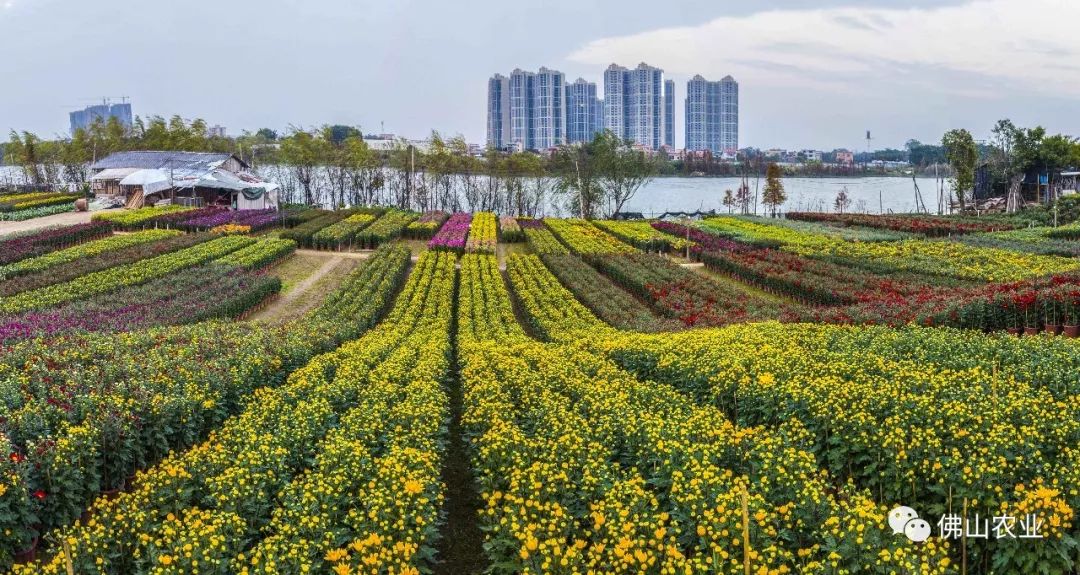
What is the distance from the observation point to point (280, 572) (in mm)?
6363

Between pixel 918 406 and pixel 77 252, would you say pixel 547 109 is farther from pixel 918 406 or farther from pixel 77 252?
pixel 918 406

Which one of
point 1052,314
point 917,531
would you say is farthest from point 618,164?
point 917,531

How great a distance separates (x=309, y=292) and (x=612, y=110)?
5805 inches

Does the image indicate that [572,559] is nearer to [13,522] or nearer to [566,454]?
[566,454]

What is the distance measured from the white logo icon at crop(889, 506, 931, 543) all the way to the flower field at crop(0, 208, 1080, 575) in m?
0.12

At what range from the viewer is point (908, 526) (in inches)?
239

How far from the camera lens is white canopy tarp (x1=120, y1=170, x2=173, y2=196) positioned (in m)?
54.1

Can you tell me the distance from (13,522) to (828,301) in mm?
23922

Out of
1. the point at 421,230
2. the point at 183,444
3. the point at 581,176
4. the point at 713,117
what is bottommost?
the point at 183,444

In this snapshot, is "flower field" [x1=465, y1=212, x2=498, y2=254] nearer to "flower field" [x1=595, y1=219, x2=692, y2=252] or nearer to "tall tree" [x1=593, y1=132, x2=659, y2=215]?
"flower field" [x1=595, y1=219, x2=692, y2=252]

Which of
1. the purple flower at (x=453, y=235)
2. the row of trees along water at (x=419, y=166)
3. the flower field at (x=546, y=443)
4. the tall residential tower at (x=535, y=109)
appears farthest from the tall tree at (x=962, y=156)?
the tall residential tower at (x=535, y=109)

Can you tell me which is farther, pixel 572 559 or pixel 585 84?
pixel 585 84

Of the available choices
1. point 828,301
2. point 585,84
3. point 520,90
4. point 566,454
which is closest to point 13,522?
point 566,454

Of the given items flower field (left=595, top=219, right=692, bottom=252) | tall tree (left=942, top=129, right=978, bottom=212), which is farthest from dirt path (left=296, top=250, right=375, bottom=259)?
tall tree (left=942, top=129, right=978, bottom=212)
